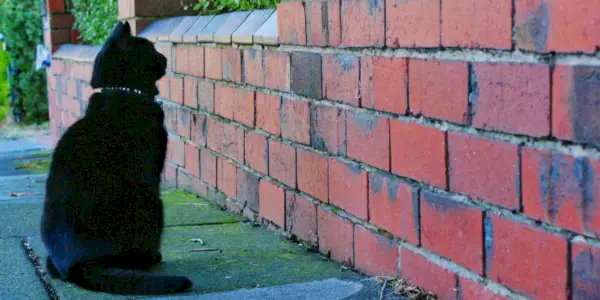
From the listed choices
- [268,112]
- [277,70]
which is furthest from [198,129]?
[277,70]

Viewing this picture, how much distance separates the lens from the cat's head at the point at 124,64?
143 inches

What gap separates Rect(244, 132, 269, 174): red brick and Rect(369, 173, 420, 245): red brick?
105cm

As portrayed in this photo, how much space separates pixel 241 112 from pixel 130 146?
0.91 meters

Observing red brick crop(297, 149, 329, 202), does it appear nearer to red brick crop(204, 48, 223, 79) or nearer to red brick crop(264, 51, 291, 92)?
red brick crop(264, 51, 291, 92)

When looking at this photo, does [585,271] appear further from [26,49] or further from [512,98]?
[26,49]

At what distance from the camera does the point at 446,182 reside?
95.2 inches

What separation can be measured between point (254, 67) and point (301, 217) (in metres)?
0.80

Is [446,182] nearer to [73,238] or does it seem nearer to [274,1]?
[73,238]

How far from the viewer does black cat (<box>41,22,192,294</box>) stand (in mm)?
2975

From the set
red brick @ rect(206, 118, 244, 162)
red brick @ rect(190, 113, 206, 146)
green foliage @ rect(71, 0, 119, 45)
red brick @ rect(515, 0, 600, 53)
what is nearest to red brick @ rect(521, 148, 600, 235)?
red brick @ rect(515, 0, 600, 53)

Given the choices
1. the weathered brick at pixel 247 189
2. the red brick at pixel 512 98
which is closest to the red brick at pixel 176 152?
the weathered brick at pixel 247 189

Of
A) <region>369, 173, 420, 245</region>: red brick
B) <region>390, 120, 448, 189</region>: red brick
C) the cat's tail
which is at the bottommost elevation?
the cat's tail

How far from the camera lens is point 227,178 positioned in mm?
4359

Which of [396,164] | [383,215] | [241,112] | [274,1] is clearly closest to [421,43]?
[396,164]
